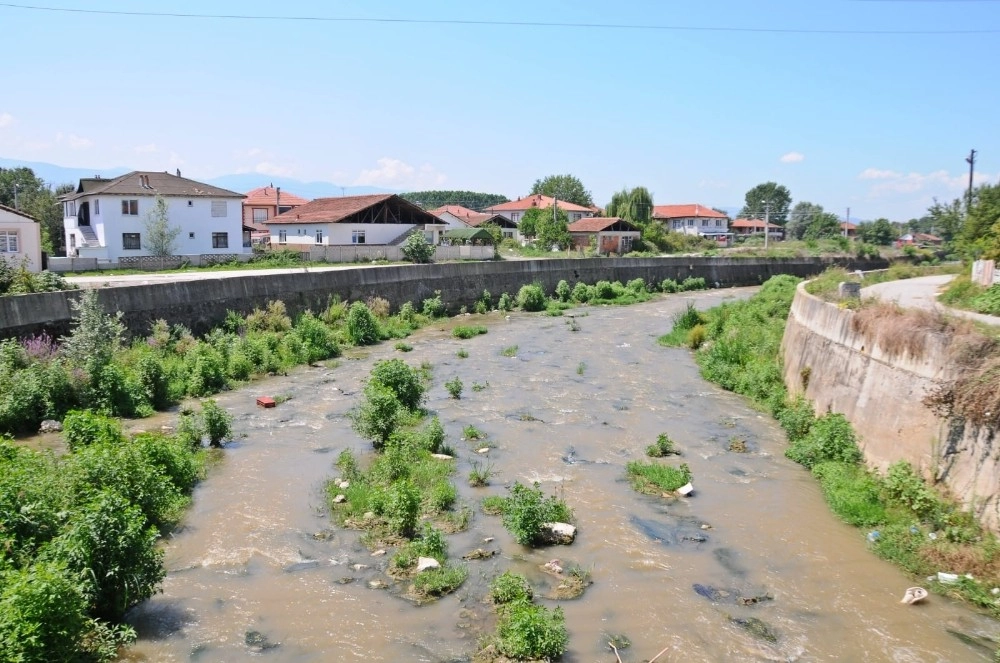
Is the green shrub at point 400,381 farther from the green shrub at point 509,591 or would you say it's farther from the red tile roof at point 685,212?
the red tile roof at point 685,212

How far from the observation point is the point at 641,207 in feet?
292

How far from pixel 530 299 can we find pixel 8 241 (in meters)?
25.4

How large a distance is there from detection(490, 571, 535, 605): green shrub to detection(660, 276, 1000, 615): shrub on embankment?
575 cm

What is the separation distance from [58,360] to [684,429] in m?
15.5

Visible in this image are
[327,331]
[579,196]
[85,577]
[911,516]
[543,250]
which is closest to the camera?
[85,577]

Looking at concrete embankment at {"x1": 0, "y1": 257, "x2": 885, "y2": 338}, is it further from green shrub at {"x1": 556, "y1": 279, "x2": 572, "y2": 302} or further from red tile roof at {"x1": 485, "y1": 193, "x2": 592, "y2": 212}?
red tile roof at {"x1": 485, "y1": 193, "x2": 592, "y2": 212}

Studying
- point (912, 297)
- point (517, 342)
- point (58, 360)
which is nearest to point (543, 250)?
point (517, 342)

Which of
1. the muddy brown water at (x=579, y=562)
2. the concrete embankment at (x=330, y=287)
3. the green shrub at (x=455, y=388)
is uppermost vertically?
the concrete embankment at (x=330, y=287)

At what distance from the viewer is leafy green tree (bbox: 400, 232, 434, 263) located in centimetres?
4697

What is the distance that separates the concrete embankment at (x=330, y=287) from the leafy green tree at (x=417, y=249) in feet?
18.0

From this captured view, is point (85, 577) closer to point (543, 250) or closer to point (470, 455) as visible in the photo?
point (470, 455)

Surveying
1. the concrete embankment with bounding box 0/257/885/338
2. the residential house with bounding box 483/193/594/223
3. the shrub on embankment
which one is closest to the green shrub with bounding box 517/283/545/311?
the concrete embankment with bounding box 0/257/885/338

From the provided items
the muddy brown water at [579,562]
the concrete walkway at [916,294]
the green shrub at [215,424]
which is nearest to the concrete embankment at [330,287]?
the muddy brown water at [579,562]

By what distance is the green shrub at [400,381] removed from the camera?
1873 centimetres
